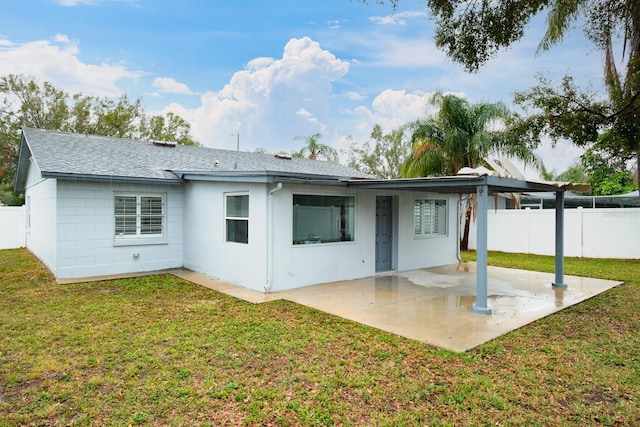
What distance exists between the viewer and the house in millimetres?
8531

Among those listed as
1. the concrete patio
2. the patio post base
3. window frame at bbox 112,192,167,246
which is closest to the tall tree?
the concrete patio

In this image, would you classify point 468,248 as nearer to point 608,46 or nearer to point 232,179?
point 608,46

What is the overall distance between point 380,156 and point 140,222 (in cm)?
2700

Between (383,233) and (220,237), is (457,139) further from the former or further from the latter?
(220,237)

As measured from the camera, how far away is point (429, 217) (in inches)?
488

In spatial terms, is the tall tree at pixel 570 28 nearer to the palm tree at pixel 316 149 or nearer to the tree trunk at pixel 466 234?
the tree trunk at pixel 466 234

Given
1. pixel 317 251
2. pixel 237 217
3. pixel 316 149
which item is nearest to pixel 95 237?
pixel 237 217

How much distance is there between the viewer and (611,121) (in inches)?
271

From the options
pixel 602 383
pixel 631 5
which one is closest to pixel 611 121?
pixel 631 5

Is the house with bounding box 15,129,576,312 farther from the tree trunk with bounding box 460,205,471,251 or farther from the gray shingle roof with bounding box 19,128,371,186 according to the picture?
the tree trunk with bounding box 460,205,471,251

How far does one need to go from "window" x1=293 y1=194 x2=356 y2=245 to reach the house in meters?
0.03

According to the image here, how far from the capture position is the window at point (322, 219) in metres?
8.98

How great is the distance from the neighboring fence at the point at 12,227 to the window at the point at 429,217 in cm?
1550

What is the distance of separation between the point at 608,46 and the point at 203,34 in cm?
1266
